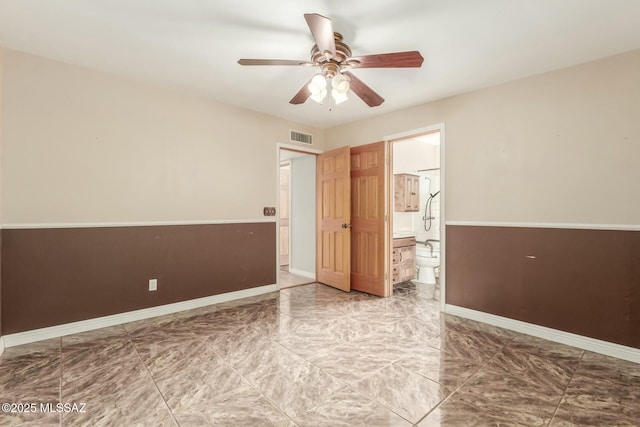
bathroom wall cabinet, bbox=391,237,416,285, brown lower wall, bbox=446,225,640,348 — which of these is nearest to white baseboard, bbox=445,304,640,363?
brown lower wall, bbox=446,225,640,348

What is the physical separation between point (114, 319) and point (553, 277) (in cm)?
452

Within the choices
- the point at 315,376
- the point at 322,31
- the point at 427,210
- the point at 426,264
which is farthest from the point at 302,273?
the point at 322,31

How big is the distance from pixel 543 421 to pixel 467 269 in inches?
73.5

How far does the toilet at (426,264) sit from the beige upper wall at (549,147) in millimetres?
1524

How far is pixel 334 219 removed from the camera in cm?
457

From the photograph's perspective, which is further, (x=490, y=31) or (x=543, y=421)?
(x=490, y=31)

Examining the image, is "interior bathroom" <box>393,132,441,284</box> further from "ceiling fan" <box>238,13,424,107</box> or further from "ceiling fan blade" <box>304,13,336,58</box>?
"ceiling fan blade" <box>304,13,336,58</box>

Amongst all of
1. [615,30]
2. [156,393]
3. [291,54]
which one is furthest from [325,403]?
[615,30]

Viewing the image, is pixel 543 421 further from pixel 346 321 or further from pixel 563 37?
pixel 563 37

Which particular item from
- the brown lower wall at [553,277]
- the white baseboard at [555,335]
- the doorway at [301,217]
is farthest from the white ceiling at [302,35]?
the white baseboard at [555,335]

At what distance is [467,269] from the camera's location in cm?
342

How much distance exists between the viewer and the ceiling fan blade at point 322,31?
1.64 metres

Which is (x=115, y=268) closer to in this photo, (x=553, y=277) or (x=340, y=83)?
(x=340, y=83)

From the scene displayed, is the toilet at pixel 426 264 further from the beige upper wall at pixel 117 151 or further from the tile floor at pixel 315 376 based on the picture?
the beige upper wall at pixel 117 151
